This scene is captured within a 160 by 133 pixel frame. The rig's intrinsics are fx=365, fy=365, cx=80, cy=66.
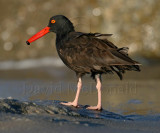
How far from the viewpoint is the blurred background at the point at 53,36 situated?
10.9 meters

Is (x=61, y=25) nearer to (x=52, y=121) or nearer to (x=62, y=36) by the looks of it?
(x=62, y=36)

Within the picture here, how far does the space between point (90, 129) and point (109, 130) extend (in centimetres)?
24

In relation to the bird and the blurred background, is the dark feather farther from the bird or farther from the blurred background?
the blurred background

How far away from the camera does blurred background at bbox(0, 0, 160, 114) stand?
10922mm

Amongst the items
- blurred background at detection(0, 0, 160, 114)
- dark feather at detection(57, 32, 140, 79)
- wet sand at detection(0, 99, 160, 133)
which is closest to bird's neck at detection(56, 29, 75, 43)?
dark feather at detection(57, 32, 140, 79)

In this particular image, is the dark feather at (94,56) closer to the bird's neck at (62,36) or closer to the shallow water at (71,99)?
the bird's neck at (62,36)

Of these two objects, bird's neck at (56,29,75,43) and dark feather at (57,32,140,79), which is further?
bird's neck at (56,29,75,43)

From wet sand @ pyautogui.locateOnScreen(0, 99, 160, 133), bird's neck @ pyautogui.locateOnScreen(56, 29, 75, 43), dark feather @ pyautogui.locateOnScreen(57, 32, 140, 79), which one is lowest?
wet sand @ pyautogui.locateOnScreen(0, 99, 160, 133)

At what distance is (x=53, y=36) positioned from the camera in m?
13.6

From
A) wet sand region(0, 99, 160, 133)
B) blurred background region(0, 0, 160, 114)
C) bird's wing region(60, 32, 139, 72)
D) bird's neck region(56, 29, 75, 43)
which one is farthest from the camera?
blurred background region(0, 0, 160, 114)

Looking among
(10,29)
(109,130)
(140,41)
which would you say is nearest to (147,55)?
(140,41)

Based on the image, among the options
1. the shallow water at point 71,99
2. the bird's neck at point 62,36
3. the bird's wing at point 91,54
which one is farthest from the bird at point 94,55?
the shallow water at point 71,99

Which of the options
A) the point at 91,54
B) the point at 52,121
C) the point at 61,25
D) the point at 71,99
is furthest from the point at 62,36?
the point at 52,121

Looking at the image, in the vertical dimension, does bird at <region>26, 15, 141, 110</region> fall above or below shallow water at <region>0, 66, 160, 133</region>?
above
